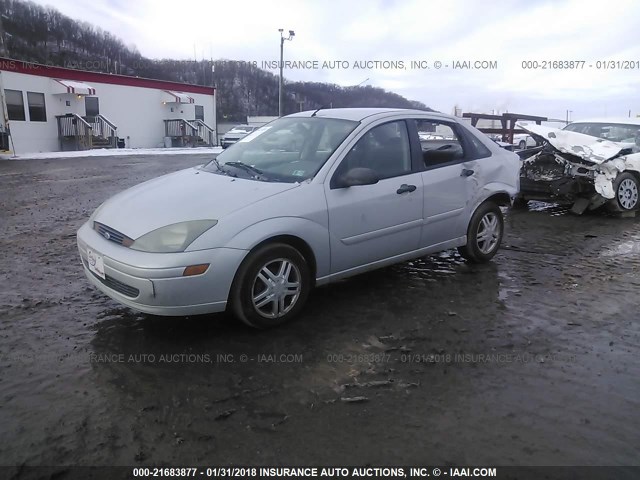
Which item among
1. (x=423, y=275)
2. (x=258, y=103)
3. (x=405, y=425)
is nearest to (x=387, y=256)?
(x=423, y=275)

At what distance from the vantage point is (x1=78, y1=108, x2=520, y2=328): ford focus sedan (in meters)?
3.22

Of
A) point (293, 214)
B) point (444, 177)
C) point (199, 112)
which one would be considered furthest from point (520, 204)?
point (199, 112)

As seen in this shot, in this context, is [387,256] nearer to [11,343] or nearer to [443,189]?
[443,189]

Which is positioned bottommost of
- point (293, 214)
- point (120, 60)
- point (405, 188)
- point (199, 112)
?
point (293, 214)

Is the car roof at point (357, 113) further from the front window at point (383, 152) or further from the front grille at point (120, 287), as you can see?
the front grille at point (120, 287)

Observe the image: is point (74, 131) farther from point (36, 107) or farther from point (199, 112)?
point (199, 112)

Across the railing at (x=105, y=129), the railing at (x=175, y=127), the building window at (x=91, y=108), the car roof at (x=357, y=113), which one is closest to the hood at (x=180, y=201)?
the car roof at (x=357, y=113)

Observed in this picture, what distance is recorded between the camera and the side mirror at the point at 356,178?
150 inches

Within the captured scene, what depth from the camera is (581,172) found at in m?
8.02

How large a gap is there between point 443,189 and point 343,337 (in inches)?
73.9

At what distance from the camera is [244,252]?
10.8 ft

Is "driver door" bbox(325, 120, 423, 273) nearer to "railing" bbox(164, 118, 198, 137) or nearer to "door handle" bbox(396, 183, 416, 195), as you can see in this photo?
"door handle" bbox(396, 183, 416, 195)

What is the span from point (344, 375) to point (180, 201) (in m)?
1.69

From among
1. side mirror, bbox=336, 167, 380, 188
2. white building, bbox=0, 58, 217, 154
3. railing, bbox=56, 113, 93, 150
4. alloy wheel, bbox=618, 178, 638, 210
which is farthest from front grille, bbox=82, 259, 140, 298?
railing, bbox=56, 113, 93, 150
